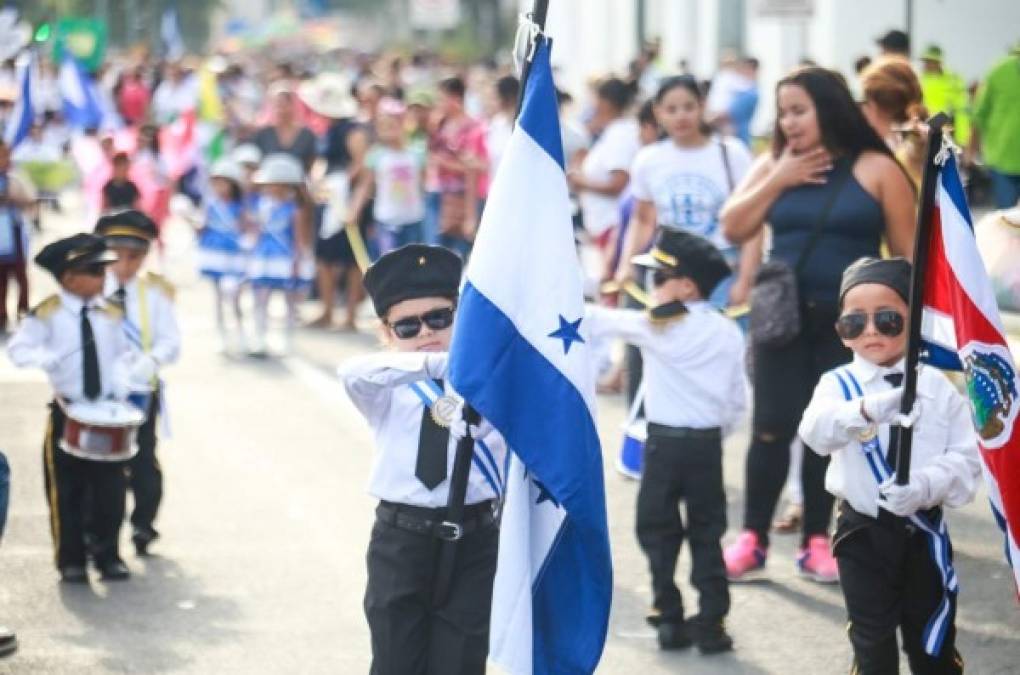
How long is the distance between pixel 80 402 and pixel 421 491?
11.0 ft

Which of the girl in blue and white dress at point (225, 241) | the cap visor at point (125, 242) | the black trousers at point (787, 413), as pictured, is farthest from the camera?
the girl in blue and white dress at point (225, 241)

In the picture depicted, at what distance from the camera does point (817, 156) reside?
8484mm

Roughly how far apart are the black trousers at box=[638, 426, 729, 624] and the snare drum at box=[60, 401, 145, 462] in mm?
2295

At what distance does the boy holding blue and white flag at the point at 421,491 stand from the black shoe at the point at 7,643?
2.23 meters

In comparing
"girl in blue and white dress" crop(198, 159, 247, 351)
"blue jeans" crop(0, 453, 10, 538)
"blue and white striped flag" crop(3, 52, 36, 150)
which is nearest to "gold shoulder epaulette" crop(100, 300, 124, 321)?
"blue jeans" crop(0, 453, 10, 538)

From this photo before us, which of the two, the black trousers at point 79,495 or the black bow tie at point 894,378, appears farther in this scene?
the black trousers at point 79,495

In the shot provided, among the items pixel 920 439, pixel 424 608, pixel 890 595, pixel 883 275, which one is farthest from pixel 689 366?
pixel 424 608

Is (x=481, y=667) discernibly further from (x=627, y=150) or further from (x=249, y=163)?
(x=249, y=163)

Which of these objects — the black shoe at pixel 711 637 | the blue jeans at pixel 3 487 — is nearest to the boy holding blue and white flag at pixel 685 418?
the black shoe at pixel 711 637

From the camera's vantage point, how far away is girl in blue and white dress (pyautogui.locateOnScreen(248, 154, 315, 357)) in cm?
1591

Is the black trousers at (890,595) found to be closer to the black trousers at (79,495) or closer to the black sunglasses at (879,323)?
the black sunglasses at (879,323)

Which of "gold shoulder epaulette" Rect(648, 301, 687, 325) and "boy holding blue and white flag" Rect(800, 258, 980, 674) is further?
"gold shoulder epaulette" Rect(648, 301, 687, 325)

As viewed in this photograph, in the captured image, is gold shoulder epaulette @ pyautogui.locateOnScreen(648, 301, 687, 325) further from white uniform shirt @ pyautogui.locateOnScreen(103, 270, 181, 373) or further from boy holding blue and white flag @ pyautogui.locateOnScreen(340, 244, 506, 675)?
white uniform shirt @ pyautogui.locateOnScreen(103, 270, 181, 373)

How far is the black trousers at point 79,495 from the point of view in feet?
29.3
